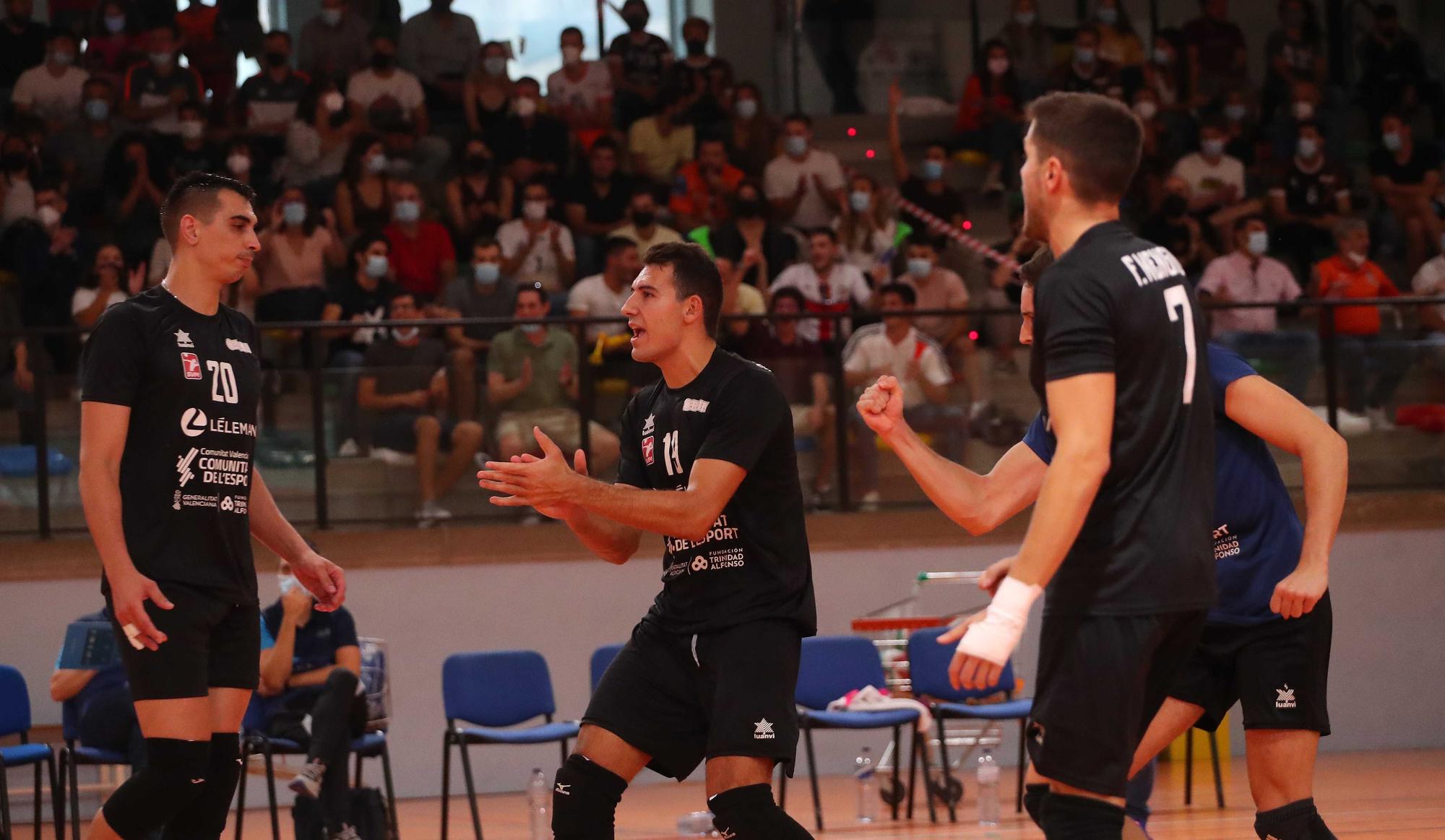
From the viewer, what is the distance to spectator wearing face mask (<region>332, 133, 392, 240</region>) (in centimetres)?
1221

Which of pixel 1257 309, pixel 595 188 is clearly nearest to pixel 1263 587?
pixel 1257 309

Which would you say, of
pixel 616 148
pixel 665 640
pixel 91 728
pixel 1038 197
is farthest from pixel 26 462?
pixel 1038 197

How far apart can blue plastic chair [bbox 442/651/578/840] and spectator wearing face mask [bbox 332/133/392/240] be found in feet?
14.1

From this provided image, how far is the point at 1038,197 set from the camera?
350cm

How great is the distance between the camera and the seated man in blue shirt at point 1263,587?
4.23m

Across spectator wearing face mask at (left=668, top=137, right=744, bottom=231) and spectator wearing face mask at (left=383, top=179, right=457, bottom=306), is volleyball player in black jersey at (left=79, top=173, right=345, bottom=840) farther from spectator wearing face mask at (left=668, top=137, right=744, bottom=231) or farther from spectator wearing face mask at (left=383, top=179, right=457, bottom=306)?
spectator wearing face mask at (left=668, top=137, right=744, bottom=231)

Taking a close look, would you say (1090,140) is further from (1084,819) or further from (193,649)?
(193,649)

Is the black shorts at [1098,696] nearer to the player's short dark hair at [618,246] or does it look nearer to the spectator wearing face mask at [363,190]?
the player's short dark hair at [618,246]

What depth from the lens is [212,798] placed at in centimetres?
476

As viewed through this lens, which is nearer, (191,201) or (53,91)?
(191,201)

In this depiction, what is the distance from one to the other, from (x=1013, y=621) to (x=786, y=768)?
1.48 metres

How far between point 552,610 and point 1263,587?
256 inches

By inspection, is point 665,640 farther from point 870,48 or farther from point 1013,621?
point 870,48

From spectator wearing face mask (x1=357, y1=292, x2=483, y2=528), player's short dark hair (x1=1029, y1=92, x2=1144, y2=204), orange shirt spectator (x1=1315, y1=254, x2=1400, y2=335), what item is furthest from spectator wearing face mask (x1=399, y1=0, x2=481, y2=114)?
player's short dark hair (x1=1029, y1=92, x2=1144, y2=204)
